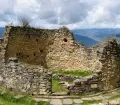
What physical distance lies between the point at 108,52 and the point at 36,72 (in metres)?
3.85

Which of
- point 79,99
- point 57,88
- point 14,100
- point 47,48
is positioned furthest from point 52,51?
point 14,100

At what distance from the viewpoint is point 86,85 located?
53.2 feet

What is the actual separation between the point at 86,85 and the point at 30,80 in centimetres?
263

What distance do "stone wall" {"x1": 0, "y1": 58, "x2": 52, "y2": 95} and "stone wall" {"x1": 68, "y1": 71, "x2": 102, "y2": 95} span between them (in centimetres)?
111

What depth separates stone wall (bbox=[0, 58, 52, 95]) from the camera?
15.8 m

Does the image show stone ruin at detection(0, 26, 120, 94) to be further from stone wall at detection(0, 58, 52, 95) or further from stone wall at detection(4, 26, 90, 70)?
stone wall at detection(0, 58, 52, 95)

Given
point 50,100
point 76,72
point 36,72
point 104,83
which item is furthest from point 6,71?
point 76,72

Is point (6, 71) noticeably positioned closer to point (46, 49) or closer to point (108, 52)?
point (108, 52)

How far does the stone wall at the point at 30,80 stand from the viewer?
15.8 m

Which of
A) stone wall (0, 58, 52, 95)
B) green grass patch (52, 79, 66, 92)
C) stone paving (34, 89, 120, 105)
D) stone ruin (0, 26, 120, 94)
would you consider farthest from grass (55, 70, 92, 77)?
stone wall (0, 58, 52, 95)

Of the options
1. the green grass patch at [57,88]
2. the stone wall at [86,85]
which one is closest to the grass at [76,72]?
the green grass patch at [57,88]

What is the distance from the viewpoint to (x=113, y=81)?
1736cm

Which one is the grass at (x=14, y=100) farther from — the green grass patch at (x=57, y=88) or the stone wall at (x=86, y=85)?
the green grass patch at (x=57, y=88)

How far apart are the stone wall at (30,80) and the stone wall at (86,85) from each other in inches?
43.7
